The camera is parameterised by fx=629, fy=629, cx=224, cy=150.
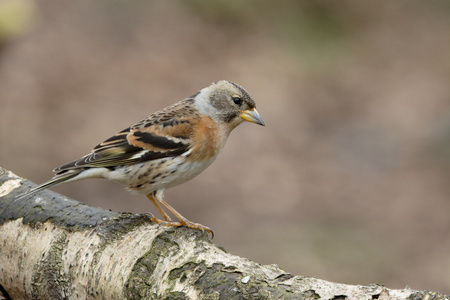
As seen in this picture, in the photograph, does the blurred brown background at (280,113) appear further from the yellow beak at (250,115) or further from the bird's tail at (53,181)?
the bird's tail at (53,181)

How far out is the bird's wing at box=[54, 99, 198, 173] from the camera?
5402 mm

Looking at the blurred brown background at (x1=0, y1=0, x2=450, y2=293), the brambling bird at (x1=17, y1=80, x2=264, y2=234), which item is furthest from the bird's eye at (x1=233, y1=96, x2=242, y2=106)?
the blurred brown background at (x1=0, y1=0, x2=450, y2=293)

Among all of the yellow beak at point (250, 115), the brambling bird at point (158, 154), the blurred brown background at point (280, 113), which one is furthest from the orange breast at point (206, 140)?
the blurred brown background at point (280, 113)

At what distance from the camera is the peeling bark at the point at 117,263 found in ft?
11.8

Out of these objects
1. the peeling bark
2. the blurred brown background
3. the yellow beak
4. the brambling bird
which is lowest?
the peeling bark

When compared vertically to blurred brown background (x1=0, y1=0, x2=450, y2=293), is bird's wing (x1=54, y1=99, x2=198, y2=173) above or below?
below

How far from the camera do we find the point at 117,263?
4195mm

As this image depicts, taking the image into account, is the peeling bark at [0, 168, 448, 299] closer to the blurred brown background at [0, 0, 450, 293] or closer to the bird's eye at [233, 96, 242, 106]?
the bird's eye at [233, 96, 242, 106]

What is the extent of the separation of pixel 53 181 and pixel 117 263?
1.16 metres

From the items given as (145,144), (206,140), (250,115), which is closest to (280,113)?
(250,115)

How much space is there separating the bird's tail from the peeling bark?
0.07m

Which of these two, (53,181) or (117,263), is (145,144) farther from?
(117,263)

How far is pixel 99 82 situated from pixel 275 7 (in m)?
5.25

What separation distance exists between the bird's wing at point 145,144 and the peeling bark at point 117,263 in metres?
0.54
